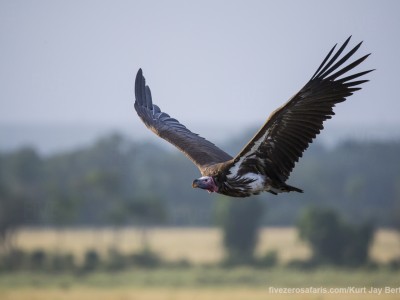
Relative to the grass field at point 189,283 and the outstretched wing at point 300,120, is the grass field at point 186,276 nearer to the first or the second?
the grass field at point 189,283

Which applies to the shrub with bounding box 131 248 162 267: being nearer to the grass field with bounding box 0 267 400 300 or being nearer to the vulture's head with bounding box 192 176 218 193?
the grass field with bounding box 0 267 400 300

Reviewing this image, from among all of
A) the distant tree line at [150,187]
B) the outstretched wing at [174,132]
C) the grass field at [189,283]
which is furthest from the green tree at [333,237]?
the outstretched wing at [174,132]

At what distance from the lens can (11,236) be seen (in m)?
69.2

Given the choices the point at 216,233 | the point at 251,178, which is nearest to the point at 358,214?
the point at 216,233

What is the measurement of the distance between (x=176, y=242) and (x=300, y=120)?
59.9 m

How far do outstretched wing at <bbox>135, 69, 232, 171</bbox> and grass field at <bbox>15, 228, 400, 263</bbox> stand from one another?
42.7 meters

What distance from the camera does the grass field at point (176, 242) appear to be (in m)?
64.8

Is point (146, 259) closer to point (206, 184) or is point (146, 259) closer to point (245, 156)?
point (206, 184)

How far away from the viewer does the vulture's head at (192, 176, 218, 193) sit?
51.6ft

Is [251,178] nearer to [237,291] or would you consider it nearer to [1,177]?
[237,291]

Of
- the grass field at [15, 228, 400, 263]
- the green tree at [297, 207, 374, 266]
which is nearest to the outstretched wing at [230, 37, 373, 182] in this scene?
the green tree at [297, 207, 374, 266]

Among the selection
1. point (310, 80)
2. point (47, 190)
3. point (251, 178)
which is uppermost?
point (47, 190)

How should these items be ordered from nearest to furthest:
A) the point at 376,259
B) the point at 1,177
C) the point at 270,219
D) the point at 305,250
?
the point at 376,259, the point at 305,250, the point at 270,219, the point at 1,177

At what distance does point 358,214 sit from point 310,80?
73.8 meters
